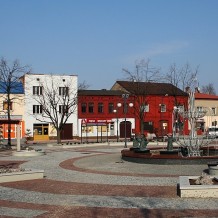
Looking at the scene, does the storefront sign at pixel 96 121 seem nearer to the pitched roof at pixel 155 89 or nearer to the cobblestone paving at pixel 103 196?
the pitched roof at pixel 155 89

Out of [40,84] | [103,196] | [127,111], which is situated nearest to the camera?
[103,196]

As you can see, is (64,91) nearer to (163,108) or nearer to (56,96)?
(56,96)

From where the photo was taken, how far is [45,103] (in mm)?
58969

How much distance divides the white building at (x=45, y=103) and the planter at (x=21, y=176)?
42.7 metres

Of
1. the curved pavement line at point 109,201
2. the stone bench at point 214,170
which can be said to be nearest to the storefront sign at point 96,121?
the stone bench at point 214,170

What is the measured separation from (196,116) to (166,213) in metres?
13.0

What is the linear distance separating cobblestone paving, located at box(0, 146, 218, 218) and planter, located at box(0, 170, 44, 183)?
383mm

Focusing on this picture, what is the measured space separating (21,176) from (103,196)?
14.9 ft

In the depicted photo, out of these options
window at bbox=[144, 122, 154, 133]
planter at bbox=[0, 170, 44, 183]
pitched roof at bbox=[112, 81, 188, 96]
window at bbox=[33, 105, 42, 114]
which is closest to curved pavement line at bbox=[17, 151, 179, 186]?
planter at bbox=[0, 170, 44, 183]

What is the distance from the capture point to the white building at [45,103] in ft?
195

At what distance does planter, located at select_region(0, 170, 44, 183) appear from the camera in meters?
14.8

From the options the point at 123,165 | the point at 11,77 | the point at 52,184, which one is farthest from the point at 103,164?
the point at 11,77

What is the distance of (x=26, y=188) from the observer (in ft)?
44.2

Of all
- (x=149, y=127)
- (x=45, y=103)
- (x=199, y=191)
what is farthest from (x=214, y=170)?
(x=149, y=127)
